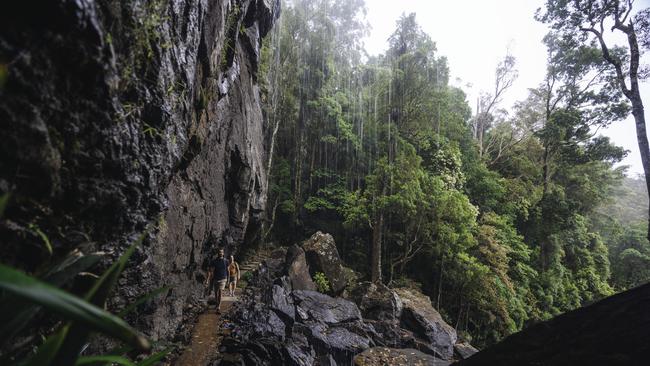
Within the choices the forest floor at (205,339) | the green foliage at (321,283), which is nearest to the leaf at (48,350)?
the forest floor at (205,339)

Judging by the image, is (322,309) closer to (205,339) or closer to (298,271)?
(298,271)

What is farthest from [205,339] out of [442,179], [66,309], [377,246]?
[442,179]

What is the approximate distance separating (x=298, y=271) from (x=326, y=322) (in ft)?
8.59

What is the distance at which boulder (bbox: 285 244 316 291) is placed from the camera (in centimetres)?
1008

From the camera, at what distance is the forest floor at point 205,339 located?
16.1 ft

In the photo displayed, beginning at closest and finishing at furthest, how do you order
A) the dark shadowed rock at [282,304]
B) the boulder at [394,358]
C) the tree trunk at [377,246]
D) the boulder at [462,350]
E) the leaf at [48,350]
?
the leaf at [48,350] < the boulder at [394,358] < the dark shadowed rock at [282,304] < the boulder at [462,350] < the tree trunk at [377,246]

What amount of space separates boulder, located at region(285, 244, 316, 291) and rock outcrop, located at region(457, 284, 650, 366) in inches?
364

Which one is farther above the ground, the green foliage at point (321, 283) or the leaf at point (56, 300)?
the leaf at point (56, 300)

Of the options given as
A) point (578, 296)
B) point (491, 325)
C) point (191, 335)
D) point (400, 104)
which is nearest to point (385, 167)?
point (400, 104)

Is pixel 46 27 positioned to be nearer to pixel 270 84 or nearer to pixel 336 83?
pixel 270 84

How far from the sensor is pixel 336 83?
19.7 m

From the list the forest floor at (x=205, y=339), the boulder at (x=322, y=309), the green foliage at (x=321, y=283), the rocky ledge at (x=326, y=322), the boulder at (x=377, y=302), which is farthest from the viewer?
the green foliage at (x=321, y=283)

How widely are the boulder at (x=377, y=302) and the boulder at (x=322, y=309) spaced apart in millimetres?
1011

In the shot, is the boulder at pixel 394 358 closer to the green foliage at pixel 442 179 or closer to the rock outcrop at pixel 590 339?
the green foliage at pixel 442 179
